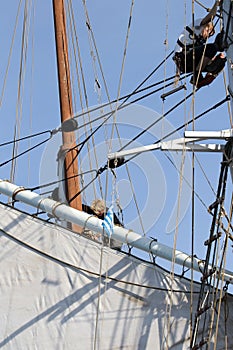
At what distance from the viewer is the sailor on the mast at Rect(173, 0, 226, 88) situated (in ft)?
23.7

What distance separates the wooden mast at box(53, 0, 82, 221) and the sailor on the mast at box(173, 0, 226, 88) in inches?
89.1

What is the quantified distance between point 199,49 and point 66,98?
11.5ft

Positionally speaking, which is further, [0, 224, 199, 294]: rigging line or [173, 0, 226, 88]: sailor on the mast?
[173, 0, 226, 88]: sailor on the mast

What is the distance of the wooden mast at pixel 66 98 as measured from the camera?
9227 millimetres

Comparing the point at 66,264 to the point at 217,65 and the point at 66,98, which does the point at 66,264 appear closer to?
the point at 217,65

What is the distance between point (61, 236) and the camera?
7441 mm

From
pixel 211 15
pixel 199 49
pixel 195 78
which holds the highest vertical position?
pixel 211 15

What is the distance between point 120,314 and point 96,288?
37 centimetres

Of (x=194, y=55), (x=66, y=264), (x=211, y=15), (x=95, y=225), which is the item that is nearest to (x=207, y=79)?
(x=194, y=55)

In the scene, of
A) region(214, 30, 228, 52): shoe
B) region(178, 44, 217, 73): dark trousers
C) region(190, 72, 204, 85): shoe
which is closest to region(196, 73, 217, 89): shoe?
region(190, 72, 204, 85): shoe

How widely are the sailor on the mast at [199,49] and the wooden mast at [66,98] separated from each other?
226 centimetres

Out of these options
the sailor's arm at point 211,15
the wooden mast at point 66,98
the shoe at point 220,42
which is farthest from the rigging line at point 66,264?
the sailor's arm at point 211,15

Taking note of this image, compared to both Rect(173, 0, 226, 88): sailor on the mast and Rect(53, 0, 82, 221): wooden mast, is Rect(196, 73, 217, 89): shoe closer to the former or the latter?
Rect(173, 0, 226, 88): sailor on the mast

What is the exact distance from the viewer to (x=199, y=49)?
7.22 m
